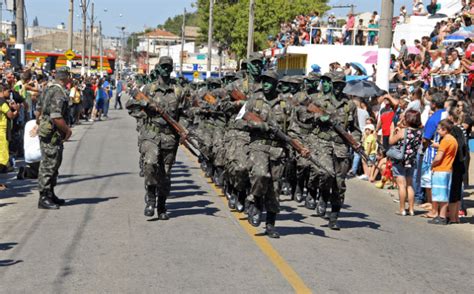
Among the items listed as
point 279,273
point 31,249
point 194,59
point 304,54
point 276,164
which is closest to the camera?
point 279,273

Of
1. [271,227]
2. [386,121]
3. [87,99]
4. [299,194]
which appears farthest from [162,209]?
[87,99]

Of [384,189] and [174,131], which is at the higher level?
[174,131]

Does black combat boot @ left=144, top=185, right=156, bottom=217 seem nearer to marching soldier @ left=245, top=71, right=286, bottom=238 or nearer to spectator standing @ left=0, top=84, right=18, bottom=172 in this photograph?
marching soldier @ left=245, top=71, right=286, bottom=238

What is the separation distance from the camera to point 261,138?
10266 millimetres

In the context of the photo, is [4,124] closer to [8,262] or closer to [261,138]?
[261,138]

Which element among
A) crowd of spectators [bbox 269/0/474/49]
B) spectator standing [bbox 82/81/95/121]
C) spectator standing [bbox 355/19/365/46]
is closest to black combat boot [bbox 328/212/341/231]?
crowd of spectators [bbox 269/0/474/49]

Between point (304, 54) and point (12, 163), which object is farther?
point (304, 54)

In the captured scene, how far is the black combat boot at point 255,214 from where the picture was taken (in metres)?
10.7

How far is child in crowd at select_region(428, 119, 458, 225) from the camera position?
12.7 meters

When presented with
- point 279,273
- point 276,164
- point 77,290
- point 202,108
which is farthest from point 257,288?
point 202,108

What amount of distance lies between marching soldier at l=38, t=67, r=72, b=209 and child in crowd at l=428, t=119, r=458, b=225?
5.57 metres

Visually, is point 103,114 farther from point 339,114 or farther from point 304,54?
point 339,114

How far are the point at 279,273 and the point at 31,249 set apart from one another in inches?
113

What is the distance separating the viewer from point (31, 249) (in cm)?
927
